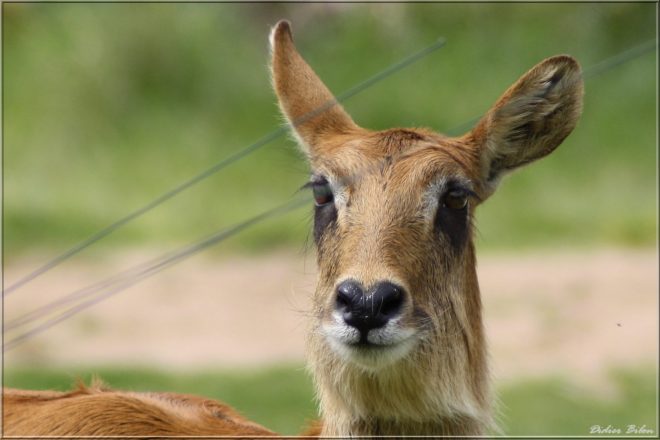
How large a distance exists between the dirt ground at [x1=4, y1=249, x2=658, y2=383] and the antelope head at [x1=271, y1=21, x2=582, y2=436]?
23.6ft

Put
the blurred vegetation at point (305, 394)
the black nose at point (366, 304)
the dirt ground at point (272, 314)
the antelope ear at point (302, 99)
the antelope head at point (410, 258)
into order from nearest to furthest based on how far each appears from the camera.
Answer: the black nose at point (366, 304), the antelope head at point (410, 258), the antelope ear at point (302, 99), the blurred vegetation at point (305, 394), the dirt ground at point (272, 314)

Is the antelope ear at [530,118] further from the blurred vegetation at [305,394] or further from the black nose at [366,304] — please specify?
the blurred vegetation at [305,394]

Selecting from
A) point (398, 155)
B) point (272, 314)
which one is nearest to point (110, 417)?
point (398, 155)

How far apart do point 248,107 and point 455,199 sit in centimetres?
1278

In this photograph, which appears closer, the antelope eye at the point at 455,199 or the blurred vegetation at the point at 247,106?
the antelope eye at the point at 455,199

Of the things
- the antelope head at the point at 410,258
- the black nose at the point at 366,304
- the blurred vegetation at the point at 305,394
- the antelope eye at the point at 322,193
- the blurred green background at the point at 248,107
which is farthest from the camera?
the blurred green background at the point at 248,107

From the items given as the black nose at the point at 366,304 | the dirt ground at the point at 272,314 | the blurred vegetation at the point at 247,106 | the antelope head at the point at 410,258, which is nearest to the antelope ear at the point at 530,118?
the antelope head at the point at 410,258

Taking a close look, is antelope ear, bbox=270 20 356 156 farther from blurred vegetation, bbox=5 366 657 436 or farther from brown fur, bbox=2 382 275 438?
blurred vegetation, bbox=5 366 657 436

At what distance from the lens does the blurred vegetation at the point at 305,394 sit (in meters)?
11.4

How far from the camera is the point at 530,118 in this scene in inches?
242

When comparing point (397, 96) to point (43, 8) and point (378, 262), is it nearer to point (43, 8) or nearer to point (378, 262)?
point (43, 8)

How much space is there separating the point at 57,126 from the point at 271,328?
5281mm

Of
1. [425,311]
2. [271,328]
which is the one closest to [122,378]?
[271,328]

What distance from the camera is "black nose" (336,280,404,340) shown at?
5.15 m
